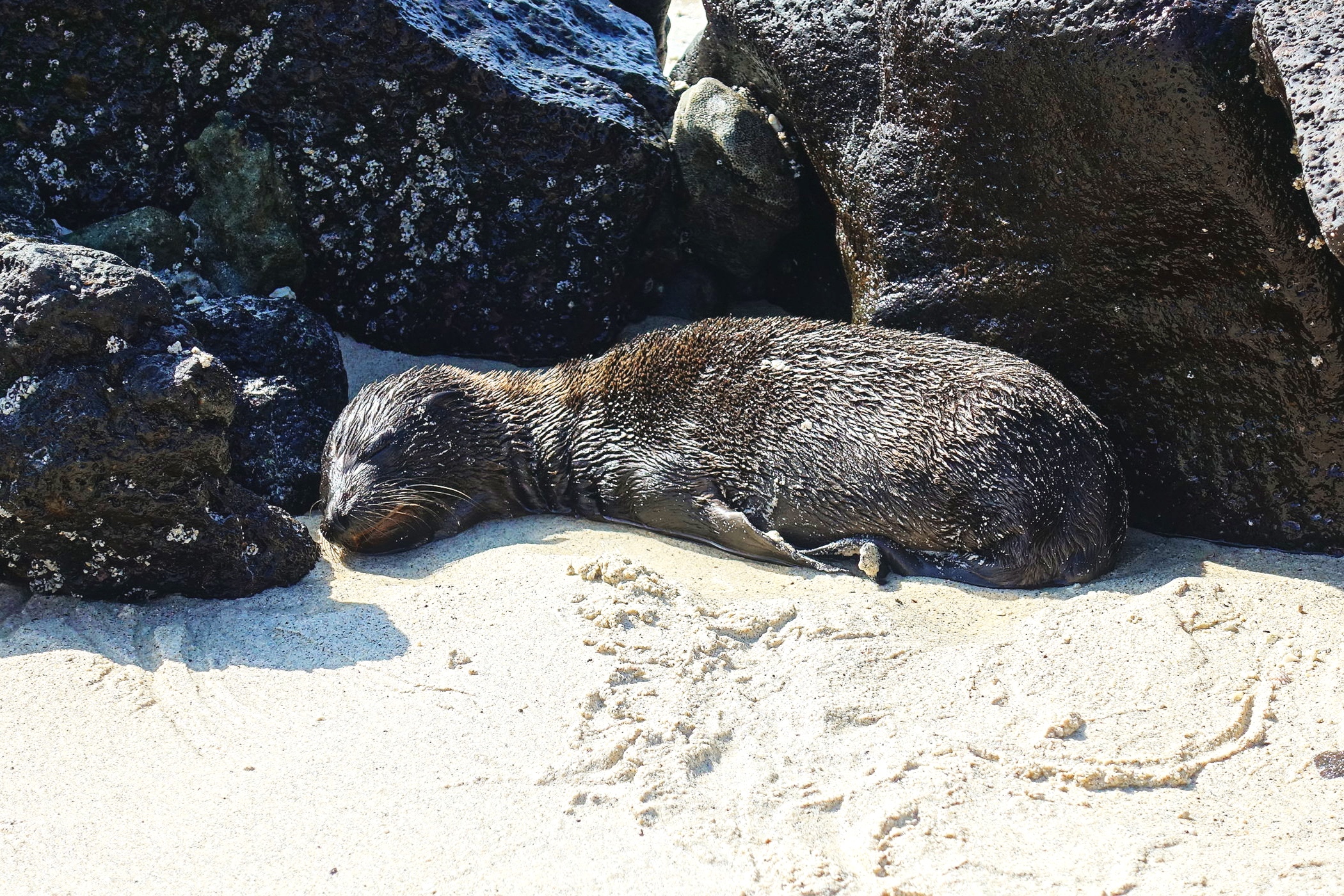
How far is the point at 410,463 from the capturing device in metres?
5.07

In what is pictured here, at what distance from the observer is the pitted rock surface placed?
11.7 feet

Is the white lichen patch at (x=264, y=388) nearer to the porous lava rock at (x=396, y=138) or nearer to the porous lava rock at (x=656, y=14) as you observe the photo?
the porous lava rock at (x=396, y=138)

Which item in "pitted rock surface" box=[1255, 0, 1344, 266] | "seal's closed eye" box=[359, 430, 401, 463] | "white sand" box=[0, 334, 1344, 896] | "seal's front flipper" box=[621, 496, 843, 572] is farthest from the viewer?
"seal's closed eye" box=[359, 430, 401, 463]

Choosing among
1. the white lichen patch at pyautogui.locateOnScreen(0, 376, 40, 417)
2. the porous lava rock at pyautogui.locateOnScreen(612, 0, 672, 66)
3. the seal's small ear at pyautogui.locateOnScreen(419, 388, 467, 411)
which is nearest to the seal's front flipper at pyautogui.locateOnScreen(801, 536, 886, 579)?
the seal's small ear at pyautogui.locateOnScreen(419, 388, 467, 411)

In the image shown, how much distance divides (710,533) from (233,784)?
227cm

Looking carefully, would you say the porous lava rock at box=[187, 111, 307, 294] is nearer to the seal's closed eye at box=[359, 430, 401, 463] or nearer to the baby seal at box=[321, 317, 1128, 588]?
the baby seal at box=[321, 317, 1128, 588]

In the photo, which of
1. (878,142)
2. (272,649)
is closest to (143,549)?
(272,649)

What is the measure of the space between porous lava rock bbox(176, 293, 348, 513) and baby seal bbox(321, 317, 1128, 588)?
269 millimetres

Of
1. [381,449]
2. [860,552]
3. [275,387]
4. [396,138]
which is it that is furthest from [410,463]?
[860,552]

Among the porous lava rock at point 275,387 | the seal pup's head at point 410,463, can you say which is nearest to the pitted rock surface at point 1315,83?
the seal pup's head at point 410,463

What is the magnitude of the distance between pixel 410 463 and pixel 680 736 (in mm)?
2148

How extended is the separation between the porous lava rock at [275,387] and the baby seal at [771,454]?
10.6 inches

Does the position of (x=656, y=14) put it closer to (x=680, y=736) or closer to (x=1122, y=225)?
(x=1122, y=225)

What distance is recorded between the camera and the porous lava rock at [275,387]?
517 centimetres
